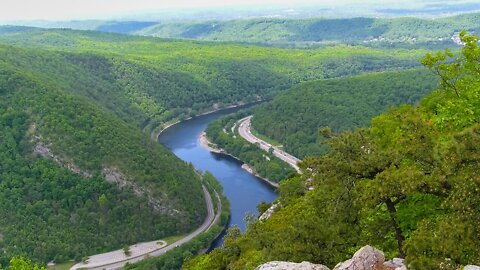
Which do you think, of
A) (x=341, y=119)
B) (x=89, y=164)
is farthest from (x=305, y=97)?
(x=89, y=164)

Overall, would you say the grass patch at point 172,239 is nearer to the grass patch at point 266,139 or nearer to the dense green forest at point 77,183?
the dense green forest at point 77,183

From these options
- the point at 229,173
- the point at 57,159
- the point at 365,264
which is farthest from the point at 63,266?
the point at 365,264

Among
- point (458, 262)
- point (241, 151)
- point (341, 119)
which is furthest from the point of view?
point (341, 119)

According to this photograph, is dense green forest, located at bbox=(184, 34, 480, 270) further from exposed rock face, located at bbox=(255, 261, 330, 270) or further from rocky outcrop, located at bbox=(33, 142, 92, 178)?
rocky outcrop, located at bbox=(33, 142, 92, 178)

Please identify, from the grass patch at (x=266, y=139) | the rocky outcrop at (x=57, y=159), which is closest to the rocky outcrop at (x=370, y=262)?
the rocky outcrop at (x=57, y=159)

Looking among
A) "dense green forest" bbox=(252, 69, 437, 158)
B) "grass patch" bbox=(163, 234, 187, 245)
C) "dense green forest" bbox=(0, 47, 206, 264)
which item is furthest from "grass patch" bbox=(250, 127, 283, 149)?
"grass patch" bbox=(163, 234, 187, 245)

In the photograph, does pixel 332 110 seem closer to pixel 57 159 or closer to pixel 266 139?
pixel 266 139

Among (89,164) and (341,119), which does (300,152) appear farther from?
(89,164)
